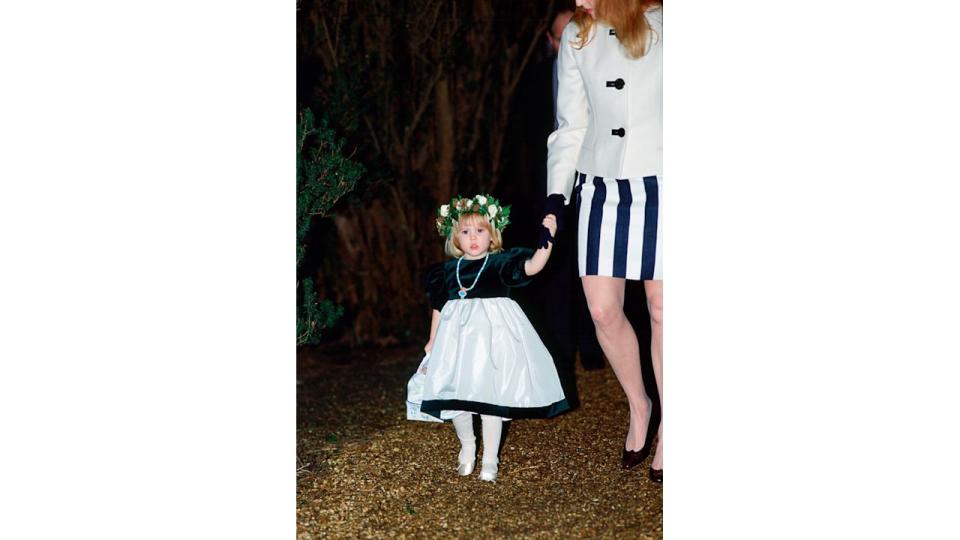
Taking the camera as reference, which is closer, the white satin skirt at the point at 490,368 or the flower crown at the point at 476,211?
→ the white satin skirt at the point at 490,368

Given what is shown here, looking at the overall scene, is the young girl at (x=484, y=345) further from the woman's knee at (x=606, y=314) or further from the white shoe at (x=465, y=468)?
the woman's knee at (x=606, y=314)

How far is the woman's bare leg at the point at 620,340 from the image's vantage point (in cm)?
354

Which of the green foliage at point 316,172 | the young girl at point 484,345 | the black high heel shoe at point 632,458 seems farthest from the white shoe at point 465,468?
the green foliage at point 316,172

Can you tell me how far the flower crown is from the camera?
3648 mm

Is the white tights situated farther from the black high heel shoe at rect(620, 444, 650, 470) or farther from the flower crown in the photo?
the flower crown

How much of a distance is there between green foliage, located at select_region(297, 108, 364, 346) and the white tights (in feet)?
1.99

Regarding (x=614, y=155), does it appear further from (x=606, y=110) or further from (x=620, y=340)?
(x=620, y=340)

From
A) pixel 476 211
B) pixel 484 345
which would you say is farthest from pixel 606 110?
pixel 484 345

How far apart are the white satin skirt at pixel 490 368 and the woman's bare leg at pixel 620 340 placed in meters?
0.21

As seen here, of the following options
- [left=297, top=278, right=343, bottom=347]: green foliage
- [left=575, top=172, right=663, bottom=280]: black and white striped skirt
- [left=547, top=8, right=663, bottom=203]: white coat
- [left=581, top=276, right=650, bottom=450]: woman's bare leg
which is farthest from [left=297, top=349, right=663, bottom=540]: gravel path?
[left=547, top=8, right=663, bottom=203]: white coat

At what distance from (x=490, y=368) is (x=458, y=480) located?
1.33 feet

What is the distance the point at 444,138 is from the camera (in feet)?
20.3
